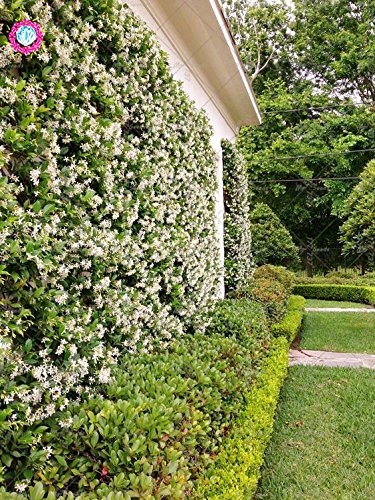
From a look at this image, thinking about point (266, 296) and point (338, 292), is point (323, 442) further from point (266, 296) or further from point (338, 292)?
point (338, 292)

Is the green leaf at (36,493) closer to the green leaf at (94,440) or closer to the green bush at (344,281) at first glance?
the green leaf at (94,440)

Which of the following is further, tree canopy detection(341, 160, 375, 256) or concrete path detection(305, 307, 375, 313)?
concrete path detection(305, 307, 375, 313)

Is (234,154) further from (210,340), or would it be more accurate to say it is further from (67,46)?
(67,46)

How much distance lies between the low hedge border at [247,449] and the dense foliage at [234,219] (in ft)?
8.77

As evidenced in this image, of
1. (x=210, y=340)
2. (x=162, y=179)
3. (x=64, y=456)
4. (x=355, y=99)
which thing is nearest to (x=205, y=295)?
(x=210, y=340)

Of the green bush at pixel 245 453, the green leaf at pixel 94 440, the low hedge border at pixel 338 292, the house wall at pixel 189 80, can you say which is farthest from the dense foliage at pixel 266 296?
the low hedge border at pixel 338 292

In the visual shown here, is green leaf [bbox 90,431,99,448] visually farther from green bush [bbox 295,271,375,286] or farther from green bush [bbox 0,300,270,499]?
green bush [bbox 295,271,375,286]

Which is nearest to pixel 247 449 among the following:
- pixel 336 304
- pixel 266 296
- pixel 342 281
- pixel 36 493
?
pixel 36 493

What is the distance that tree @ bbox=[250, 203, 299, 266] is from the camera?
558 inches

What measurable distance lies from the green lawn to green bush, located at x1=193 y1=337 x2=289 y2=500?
3.12 metres

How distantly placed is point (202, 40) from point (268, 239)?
10314 millimetres

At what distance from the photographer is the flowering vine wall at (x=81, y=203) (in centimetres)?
163

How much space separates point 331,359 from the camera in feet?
18.6

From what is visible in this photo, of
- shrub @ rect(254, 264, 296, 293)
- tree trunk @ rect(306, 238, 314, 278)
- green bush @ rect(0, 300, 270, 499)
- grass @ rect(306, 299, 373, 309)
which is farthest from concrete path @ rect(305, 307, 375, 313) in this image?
green bush @ rect(0, 300, 270, 499)
